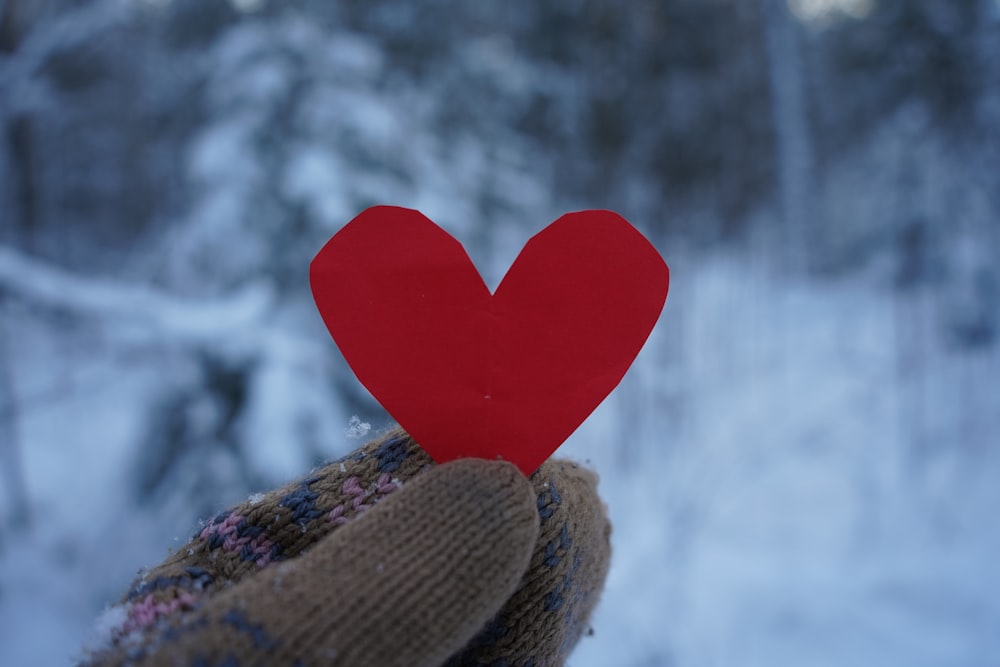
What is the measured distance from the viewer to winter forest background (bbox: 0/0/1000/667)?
9.76 ft

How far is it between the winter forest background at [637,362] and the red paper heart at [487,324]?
42 cm

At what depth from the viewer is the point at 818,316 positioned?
10.1m

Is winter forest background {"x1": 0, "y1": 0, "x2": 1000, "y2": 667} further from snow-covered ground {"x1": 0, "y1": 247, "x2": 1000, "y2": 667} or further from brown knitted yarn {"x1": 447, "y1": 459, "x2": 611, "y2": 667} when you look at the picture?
brown knitted yarn {"x1": 447, "y1": 459, "x2": 611, "y2": 667}

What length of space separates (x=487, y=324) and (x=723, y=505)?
3913 millimetres

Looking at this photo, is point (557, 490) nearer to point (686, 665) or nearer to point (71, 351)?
point (686, 665)

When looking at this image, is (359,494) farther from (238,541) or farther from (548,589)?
(548,589)

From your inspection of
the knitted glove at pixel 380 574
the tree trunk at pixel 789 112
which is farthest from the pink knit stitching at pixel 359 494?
the tree trunk at pixel 789 112

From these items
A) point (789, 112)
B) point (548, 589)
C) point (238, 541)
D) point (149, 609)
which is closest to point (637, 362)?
point (789, 112)

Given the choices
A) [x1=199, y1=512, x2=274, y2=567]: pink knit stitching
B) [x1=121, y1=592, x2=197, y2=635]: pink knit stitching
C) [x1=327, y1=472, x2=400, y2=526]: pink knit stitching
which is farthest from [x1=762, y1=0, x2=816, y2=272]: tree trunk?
[x1=121, y1=592, x2=197, y2=635]: pink knit stitching

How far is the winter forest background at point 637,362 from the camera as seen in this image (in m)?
2.97

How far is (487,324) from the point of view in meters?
0.72

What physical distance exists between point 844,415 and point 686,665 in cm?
407

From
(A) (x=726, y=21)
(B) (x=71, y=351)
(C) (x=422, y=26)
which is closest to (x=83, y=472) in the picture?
(B) (x=71, y=351)

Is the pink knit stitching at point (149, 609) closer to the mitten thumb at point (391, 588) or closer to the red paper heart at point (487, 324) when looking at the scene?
the mitten thumb at point (391, 588)
